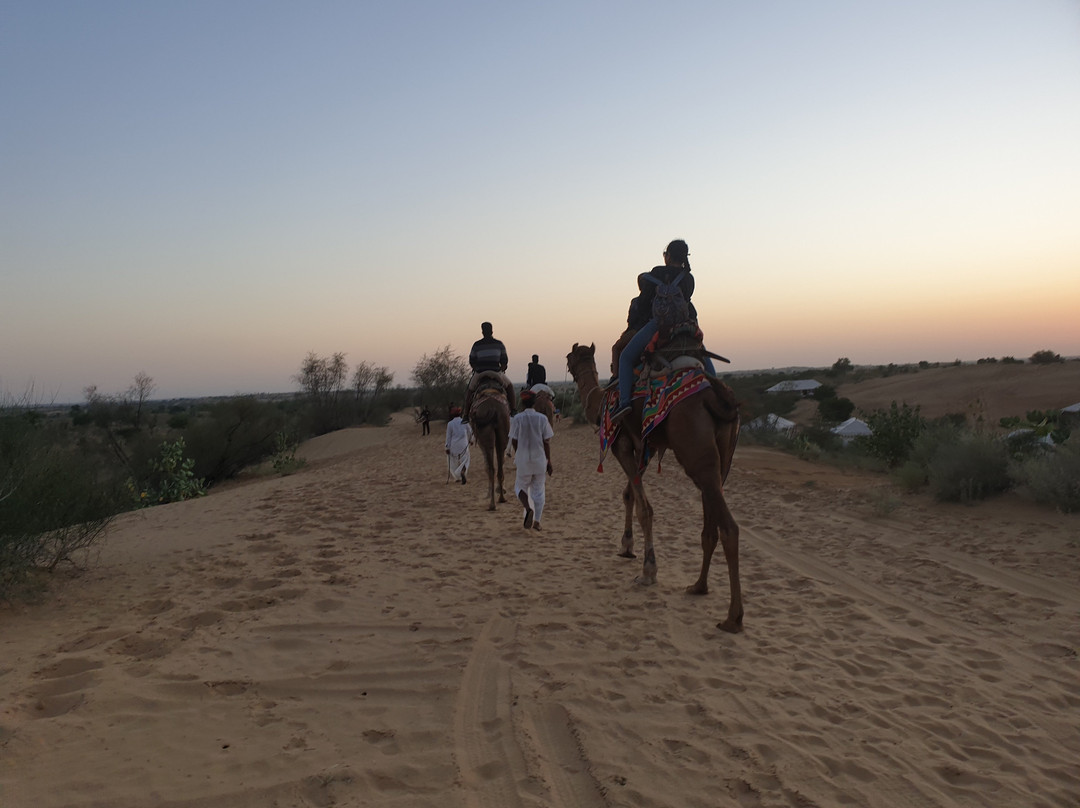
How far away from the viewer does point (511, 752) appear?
132 inches

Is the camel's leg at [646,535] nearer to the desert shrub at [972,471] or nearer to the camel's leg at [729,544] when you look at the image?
the camel's leg at [729,544]

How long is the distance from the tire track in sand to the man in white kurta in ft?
30.8

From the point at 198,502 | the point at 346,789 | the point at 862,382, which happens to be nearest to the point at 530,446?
the point at 346,789

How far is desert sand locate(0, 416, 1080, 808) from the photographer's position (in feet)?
10.1

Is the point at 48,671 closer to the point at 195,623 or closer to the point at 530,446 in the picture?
the point at 195,623

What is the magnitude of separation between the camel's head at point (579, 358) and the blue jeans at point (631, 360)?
1730 mm

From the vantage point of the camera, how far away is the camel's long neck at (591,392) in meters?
7.67

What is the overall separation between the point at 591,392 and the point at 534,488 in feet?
6.62

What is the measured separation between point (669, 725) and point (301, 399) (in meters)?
42.9

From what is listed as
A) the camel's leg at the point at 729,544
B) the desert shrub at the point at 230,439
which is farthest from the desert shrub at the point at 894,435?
the desert shrub at the point at 230,439

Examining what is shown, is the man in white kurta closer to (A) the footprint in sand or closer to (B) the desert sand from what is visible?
(B) the desert sand

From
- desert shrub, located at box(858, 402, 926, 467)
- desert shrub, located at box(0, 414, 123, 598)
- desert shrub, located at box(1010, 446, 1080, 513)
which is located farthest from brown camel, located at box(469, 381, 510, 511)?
desert shrub, located at box(858, 402, 926, 467)

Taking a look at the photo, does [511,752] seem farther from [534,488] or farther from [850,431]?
[850,431]

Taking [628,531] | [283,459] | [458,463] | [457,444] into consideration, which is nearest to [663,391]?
[628,531]
